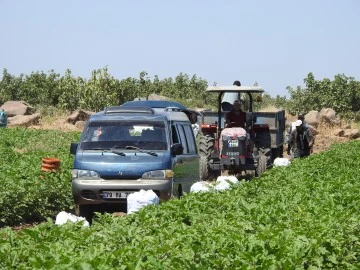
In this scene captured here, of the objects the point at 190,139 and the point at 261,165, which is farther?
the point at 261,165

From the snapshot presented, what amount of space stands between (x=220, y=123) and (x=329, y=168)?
4.21 m

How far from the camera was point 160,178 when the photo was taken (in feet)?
47.4

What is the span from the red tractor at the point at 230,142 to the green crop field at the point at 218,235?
20.7 feet

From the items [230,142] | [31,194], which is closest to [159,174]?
[31,194]

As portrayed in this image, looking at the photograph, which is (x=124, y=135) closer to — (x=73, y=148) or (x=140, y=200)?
(x=73, y=148)

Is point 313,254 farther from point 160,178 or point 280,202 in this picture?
point 160,178

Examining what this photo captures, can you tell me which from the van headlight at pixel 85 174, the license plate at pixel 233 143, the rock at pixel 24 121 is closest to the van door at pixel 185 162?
the van headlight at pixel 85 174

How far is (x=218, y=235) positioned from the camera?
25.4 feet

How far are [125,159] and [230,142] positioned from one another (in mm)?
5981

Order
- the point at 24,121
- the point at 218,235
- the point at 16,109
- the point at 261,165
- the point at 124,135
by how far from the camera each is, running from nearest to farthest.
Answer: the point at 218,235, the point at 124,135, the point at 261,165, the point at 24,121, the point at 16,109

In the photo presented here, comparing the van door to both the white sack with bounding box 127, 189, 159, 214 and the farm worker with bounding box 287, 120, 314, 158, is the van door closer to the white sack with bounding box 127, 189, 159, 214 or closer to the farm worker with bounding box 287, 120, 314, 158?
the white sack with bounding box 127, 189, 159, 214

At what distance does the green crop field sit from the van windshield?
86.2 inches

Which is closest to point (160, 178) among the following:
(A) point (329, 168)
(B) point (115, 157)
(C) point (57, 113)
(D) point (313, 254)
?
(B) point (115, 157)

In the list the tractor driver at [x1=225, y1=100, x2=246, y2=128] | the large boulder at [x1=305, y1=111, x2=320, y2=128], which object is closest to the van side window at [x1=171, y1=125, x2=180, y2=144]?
the tractor driver at [x1=225, y1=100, x2=246, y2=128]
